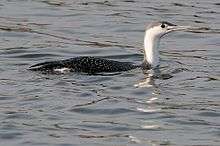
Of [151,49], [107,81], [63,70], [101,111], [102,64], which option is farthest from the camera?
[151,49]

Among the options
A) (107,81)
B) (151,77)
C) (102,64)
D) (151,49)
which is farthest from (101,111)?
(151,49)

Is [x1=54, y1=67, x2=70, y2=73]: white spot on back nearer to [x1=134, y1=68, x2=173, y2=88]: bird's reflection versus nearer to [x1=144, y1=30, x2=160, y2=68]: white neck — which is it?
[x1=134, y1=68, x2=173, y2=88]: bird's reflection

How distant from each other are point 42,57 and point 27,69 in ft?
4.94

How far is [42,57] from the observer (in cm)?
1753

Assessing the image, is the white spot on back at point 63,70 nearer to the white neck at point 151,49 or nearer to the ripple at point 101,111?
the white neck at point 151,49

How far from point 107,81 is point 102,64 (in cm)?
62

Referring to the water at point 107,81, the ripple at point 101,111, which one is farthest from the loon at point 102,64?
the ripple at point 101,111

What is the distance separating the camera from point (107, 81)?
15375 millimetres

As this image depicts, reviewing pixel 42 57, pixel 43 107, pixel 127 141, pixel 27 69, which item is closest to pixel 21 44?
pixel 42 57

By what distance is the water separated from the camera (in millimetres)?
12008

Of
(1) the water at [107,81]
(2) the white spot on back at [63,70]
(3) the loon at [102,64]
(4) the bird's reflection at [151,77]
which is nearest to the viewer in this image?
(1) the water at [107,81]

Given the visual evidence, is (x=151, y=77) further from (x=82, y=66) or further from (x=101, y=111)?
(x=101, y=111)

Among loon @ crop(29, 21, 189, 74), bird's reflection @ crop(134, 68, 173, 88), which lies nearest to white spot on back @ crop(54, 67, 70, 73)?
loon @ crop(29, 21, 189, 74)

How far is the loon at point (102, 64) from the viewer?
15656 mm
